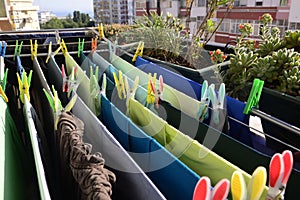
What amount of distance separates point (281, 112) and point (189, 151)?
0.41m

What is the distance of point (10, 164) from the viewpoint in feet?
2.08

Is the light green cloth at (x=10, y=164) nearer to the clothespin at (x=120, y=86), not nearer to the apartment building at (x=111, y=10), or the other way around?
the clothespin at (x=120, y=86)

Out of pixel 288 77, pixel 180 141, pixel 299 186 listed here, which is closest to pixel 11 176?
pixel 180 141

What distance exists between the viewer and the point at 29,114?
684mm

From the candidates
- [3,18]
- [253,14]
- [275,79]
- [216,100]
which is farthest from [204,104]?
[253,14]

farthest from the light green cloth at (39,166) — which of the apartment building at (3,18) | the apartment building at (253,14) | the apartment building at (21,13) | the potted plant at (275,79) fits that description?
the apartment building at (21,13)

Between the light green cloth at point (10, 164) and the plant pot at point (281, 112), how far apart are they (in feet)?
2.17

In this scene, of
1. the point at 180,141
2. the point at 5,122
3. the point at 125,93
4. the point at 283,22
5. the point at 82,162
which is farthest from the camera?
the point at 283,22

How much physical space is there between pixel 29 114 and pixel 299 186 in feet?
1.95

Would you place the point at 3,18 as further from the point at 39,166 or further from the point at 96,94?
the point at 39,166

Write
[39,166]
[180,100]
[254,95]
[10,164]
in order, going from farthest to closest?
[180,100] < [254,95] < [10,164] < [39,166]

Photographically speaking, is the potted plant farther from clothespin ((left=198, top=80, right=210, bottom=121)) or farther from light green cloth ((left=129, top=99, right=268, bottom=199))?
light green cloth ((left=129, top=99, right=268, bottom=199))

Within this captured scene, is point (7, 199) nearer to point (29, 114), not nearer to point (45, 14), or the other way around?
point (29, 114)

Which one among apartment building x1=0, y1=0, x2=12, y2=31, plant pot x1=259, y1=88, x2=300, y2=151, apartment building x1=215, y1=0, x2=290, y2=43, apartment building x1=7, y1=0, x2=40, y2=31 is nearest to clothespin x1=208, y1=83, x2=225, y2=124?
plant pot x1=259, y1=88, x2=300, y2=151
